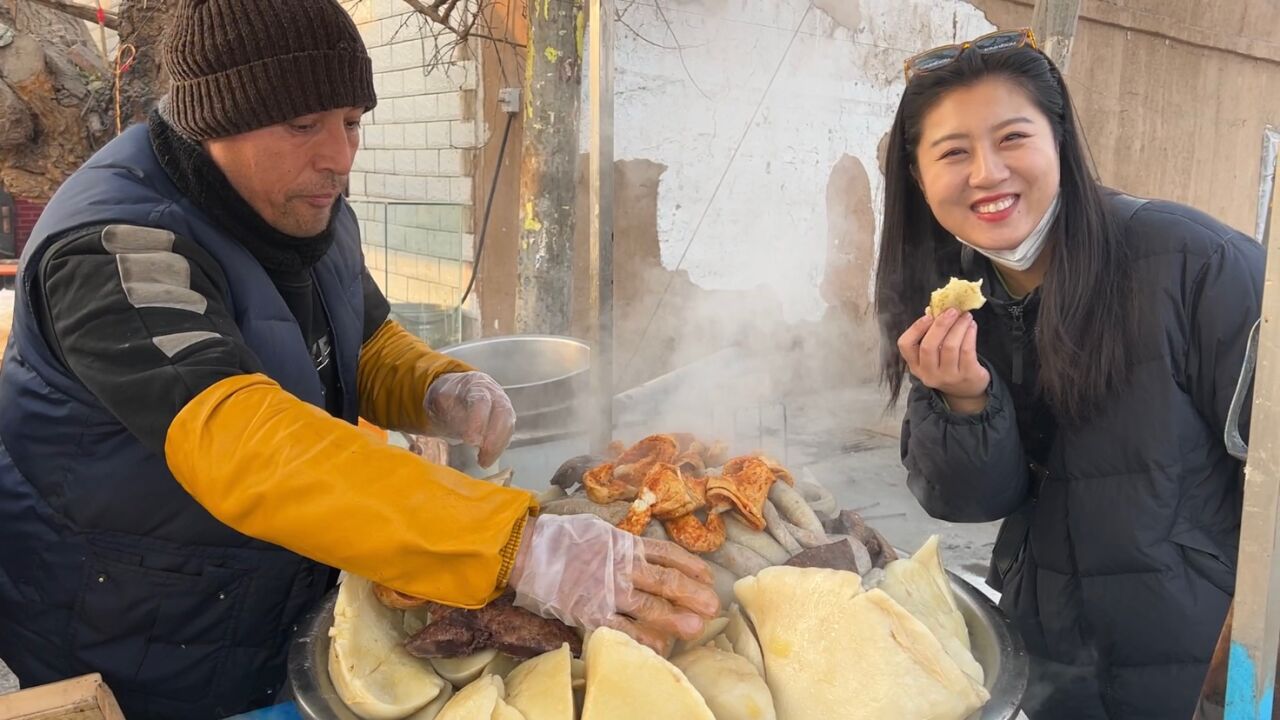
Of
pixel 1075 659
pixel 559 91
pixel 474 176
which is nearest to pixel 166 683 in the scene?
pixel 1075 659

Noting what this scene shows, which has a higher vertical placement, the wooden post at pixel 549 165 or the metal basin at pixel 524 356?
the wooden post at pixel 549 165

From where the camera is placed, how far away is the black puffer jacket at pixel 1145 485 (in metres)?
1.71

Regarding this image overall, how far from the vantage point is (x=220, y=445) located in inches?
54.8

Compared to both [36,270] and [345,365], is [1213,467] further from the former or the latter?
[36,270]

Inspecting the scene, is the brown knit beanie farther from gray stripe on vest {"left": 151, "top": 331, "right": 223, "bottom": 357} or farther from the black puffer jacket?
the black puffer jacket

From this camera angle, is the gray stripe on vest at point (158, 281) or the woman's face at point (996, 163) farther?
the woman's face at point (996, 163)

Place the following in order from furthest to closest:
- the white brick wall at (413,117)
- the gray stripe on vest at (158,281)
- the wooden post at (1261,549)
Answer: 1. the white brick wall at (413,117)
2. the gray stripe on vest at (158,281)
3. the wooden post at (1261,549)

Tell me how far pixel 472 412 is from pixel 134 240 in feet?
3.40

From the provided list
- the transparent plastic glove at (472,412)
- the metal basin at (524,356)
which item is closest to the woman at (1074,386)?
the transparent plastic glove at (472,412)

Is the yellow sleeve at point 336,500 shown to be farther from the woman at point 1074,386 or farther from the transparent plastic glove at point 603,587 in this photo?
the woman at point 1074,386

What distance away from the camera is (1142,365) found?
178 cm

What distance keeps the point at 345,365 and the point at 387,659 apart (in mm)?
938

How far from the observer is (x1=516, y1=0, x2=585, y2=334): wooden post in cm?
469

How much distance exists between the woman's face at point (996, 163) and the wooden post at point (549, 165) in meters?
3.21
